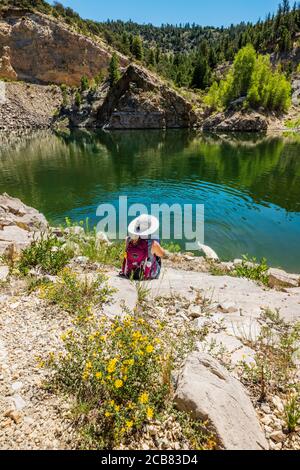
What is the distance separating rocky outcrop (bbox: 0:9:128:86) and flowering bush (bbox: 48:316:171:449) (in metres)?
119

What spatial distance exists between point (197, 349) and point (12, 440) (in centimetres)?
252

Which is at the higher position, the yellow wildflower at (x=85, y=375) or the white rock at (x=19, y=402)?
the yellow wildflower at (x=85, y=375)

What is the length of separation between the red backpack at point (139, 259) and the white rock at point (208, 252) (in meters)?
4.61

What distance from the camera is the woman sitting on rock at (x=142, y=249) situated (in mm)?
6871

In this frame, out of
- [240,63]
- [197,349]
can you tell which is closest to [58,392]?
[197,349]

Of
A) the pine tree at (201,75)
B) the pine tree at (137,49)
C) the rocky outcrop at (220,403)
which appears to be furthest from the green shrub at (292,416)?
the pine tree at (137,49)

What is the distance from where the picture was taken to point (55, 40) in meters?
108

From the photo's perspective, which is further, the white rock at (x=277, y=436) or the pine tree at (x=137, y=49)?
the pine tree at (x=137, y=49)

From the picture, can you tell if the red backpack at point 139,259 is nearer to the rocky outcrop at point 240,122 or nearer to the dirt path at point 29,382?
the dirt path at point 29,382

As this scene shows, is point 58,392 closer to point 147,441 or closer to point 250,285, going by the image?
point 147,441

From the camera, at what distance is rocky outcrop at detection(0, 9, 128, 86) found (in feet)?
344

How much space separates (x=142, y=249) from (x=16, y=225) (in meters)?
7.91

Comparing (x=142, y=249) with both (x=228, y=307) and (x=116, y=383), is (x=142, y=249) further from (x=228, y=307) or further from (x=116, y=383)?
(x=116, y=383)

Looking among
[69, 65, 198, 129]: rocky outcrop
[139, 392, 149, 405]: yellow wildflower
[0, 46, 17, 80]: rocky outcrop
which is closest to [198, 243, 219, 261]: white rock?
[139, 392, 149, 405]: yellow wildflower
